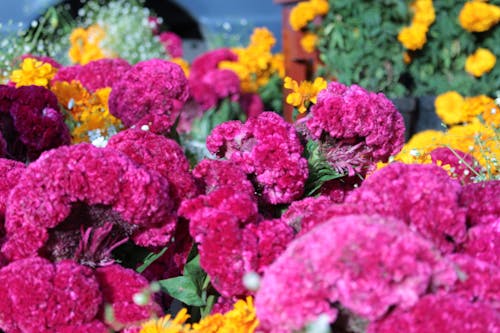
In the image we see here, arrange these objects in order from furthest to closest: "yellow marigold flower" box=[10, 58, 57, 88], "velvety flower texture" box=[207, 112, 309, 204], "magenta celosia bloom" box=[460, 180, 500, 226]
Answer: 1. "yellow marigold flower" box=[10, 58, 57, 88]
2. "velvety flower texture" box=[207, 112, 309, 204]
3. "magenta celosia bloom" box=[460, 180, 500, 226]

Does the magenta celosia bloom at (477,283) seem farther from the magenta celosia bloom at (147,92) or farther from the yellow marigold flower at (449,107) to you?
the yellow marigold flower at (449,107)

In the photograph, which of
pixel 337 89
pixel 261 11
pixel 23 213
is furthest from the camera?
pixel 261 11

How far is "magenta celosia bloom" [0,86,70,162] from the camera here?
1845mm

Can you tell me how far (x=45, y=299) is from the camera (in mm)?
1128

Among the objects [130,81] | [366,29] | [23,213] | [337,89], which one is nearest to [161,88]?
[130,81]

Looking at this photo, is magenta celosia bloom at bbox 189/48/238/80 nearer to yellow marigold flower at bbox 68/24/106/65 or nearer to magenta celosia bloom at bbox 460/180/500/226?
yellow marigold flower at bbox 68/24/106/65

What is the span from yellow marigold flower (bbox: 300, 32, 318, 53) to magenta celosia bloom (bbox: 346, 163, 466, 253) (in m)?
4.25

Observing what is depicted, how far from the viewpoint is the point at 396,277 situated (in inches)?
34.2

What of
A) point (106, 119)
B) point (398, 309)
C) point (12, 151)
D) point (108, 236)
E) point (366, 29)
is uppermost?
point (398, 309)

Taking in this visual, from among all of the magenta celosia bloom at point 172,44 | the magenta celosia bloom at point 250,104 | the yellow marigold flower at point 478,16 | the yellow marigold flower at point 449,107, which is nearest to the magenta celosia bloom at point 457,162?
the yellow marigold flower at point 449,107

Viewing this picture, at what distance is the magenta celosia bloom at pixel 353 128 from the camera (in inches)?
59.4

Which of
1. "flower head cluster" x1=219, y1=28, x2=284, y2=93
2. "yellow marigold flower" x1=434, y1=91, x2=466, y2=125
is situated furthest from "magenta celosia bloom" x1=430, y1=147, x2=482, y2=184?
"flower head cluster" x1=219, y1=28, x2=284, y2=93

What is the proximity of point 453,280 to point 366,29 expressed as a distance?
4.13 meters

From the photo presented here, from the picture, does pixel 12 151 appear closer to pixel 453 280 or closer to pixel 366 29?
pixel 453 280
